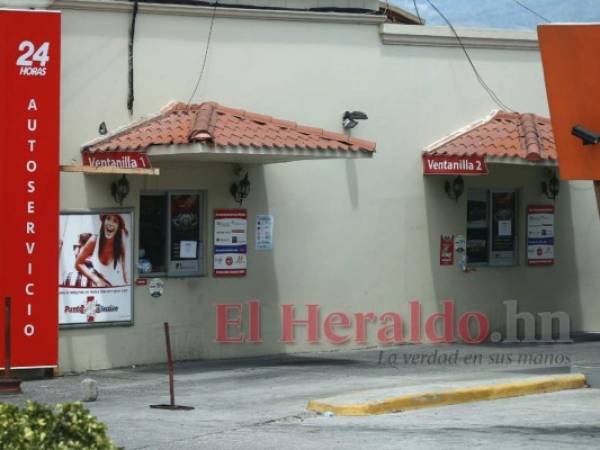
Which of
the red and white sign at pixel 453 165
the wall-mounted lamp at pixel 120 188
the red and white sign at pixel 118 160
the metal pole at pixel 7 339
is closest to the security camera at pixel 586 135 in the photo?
the red and white sign at pixel 118 160

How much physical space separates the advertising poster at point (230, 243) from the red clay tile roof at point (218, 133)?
158cm

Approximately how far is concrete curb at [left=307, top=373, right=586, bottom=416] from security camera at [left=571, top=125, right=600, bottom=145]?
3162 mm

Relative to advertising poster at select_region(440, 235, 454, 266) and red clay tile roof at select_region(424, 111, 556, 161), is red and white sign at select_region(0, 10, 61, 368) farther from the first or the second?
advertising poster at select_region(440, 235, 454, 266)

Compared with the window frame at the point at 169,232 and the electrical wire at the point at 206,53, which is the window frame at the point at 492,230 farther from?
the electrical wire at the point at 206,53

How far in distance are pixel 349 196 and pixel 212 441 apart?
869 cm

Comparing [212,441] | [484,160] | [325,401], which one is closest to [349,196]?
[484,160]

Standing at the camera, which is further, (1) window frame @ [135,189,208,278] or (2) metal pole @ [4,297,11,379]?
(1) window frame @ [135,189,208,278]

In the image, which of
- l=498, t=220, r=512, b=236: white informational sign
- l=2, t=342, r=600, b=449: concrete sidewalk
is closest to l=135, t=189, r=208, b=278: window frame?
l=2, t=342, r=600, b=449: concrete sidewalk

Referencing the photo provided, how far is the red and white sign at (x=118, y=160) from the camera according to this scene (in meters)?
15.8

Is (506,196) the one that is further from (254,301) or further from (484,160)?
(254,301)

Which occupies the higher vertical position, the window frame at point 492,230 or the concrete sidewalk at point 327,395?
the window frame at point 492,230

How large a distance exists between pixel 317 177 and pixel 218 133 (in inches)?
120

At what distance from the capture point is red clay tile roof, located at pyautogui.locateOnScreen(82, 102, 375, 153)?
1609 centimetres

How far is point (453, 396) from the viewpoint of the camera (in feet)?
44.8
